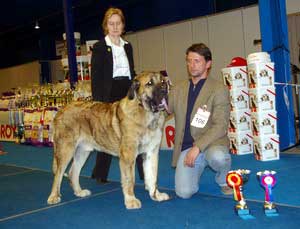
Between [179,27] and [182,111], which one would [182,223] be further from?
[179,27]

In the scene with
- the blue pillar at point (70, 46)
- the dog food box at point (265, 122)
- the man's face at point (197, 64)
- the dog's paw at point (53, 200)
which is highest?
the blue pillar at point (70, 46)

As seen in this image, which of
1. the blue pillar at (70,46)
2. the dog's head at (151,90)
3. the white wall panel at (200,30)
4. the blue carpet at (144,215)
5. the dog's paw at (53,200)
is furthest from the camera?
the white wall panel at (200,30)

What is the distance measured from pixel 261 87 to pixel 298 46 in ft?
14.9

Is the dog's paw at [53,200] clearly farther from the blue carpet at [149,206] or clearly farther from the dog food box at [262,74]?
the dog food box at [262,74]

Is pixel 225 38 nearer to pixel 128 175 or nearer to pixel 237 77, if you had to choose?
pixel 237 77

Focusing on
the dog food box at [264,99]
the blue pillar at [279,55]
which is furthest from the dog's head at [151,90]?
the blue pillar at [279,55]

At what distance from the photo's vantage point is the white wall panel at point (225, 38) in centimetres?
950

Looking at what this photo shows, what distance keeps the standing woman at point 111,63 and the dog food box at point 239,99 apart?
187 cm

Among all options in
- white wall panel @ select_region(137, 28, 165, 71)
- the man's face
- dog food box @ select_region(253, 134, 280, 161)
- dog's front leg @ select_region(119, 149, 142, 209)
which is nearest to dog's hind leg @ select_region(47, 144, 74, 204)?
dog's front leg @ select_region(119, 149, 142, 209)

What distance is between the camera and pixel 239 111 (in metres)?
5.39

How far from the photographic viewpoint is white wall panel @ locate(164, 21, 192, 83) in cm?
1075

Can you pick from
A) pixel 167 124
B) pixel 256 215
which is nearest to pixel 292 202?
pixel 256 215

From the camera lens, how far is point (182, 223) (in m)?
2.68

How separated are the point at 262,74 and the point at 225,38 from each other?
5117mm
